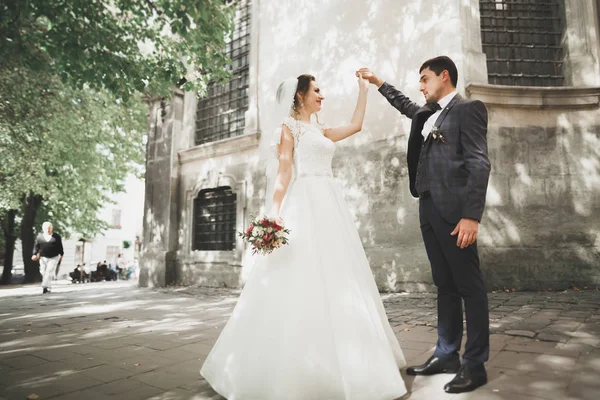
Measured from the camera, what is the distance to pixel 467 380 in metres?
2.52

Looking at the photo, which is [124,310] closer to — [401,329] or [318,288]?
[401,329]

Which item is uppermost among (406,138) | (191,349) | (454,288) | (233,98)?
(233,98)

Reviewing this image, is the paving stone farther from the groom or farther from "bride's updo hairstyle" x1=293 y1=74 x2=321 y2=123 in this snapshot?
"bride's updo hairstyle" x1=293 y1=74 x2=321 y2=123

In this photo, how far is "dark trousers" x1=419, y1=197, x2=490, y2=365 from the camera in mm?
2578

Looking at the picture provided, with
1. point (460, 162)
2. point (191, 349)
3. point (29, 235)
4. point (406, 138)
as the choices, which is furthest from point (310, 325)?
point (29, 235)

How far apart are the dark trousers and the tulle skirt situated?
433mm

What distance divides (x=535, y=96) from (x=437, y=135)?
20.6 feet

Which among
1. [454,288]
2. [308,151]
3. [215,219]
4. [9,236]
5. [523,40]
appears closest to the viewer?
[454,288]

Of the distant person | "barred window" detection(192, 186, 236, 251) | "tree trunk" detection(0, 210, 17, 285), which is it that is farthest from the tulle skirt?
"tree trunk" detection(0, 210, 17, 285)

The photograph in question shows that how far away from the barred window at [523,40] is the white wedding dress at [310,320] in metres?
7.36

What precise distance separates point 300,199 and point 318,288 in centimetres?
70

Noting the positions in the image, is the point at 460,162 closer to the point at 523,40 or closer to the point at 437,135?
the point at 437,135

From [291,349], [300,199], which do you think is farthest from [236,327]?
[300,199]

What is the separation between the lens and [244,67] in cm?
1205
